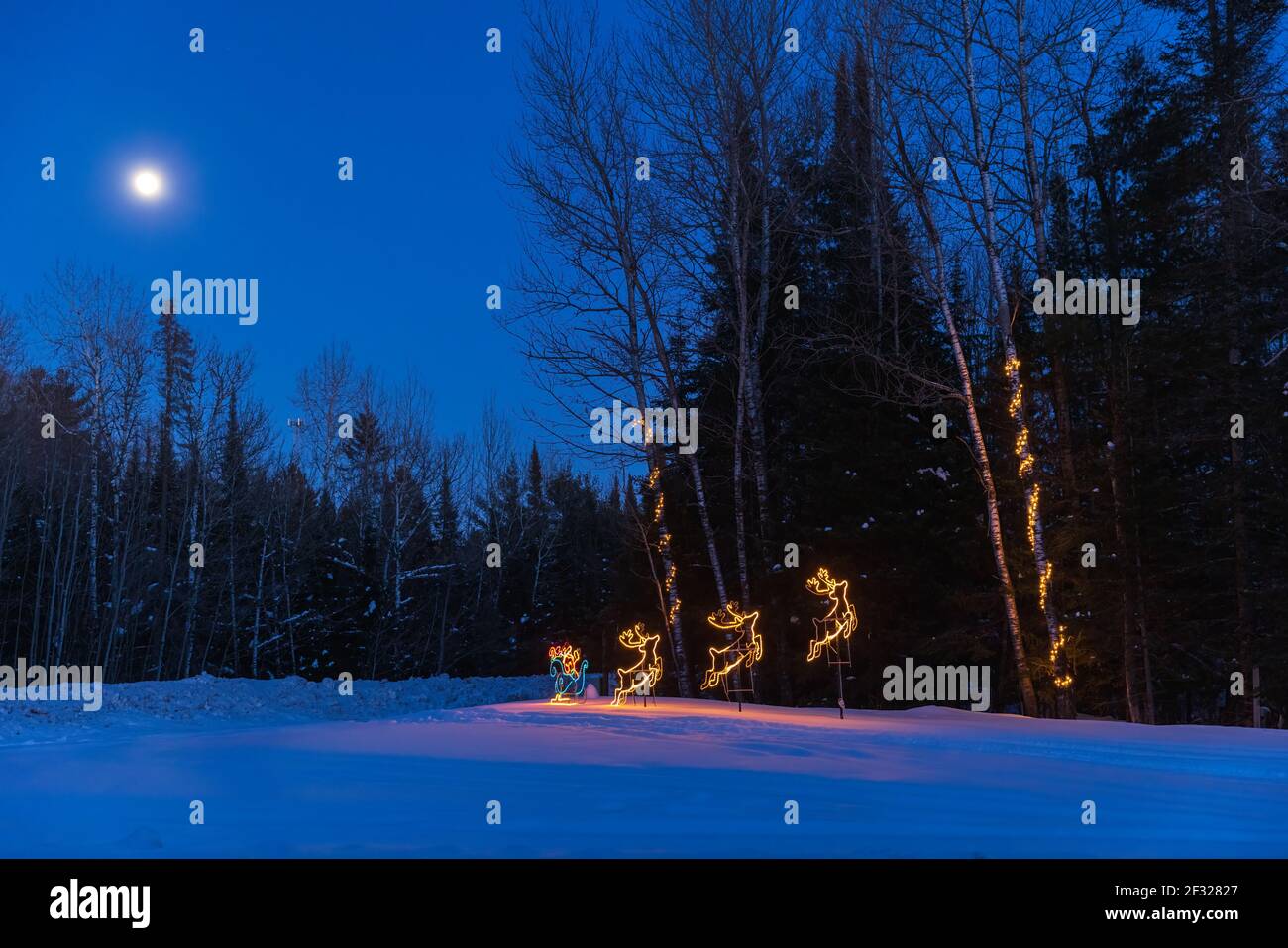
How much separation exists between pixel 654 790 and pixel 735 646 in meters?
9.18

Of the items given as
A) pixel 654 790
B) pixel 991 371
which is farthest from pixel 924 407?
pixel 654 790

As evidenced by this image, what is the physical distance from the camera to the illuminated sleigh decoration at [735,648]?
49.0ft

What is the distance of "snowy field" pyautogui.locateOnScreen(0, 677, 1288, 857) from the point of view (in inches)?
194

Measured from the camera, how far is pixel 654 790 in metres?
6.46

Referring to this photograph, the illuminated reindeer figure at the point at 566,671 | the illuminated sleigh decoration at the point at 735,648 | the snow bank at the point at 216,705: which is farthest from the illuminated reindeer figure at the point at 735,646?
the snow bank at the point at 216,705

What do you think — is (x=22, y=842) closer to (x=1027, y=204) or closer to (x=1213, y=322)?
(x=1027, y=204)

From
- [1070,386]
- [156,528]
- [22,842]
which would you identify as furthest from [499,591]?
[22,842]

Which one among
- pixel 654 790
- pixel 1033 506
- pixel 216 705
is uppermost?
pixel 1033 506

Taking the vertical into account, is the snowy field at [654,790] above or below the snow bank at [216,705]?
above

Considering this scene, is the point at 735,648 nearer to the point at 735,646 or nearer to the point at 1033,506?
the point at 735,646

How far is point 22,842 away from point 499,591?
35.4m

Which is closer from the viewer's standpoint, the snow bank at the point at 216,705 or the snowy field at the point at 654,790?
the snowy field at the point at 654,790

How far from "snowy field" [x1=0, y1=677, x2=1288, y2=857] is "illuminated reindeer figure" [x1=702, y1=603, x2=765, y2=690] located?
9.59 ft

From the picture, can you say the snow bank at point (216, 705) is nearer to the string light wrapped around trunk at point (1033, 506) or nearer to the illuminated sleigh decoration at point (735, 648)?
the illuminated sleigh decoration at point (735, 648)
